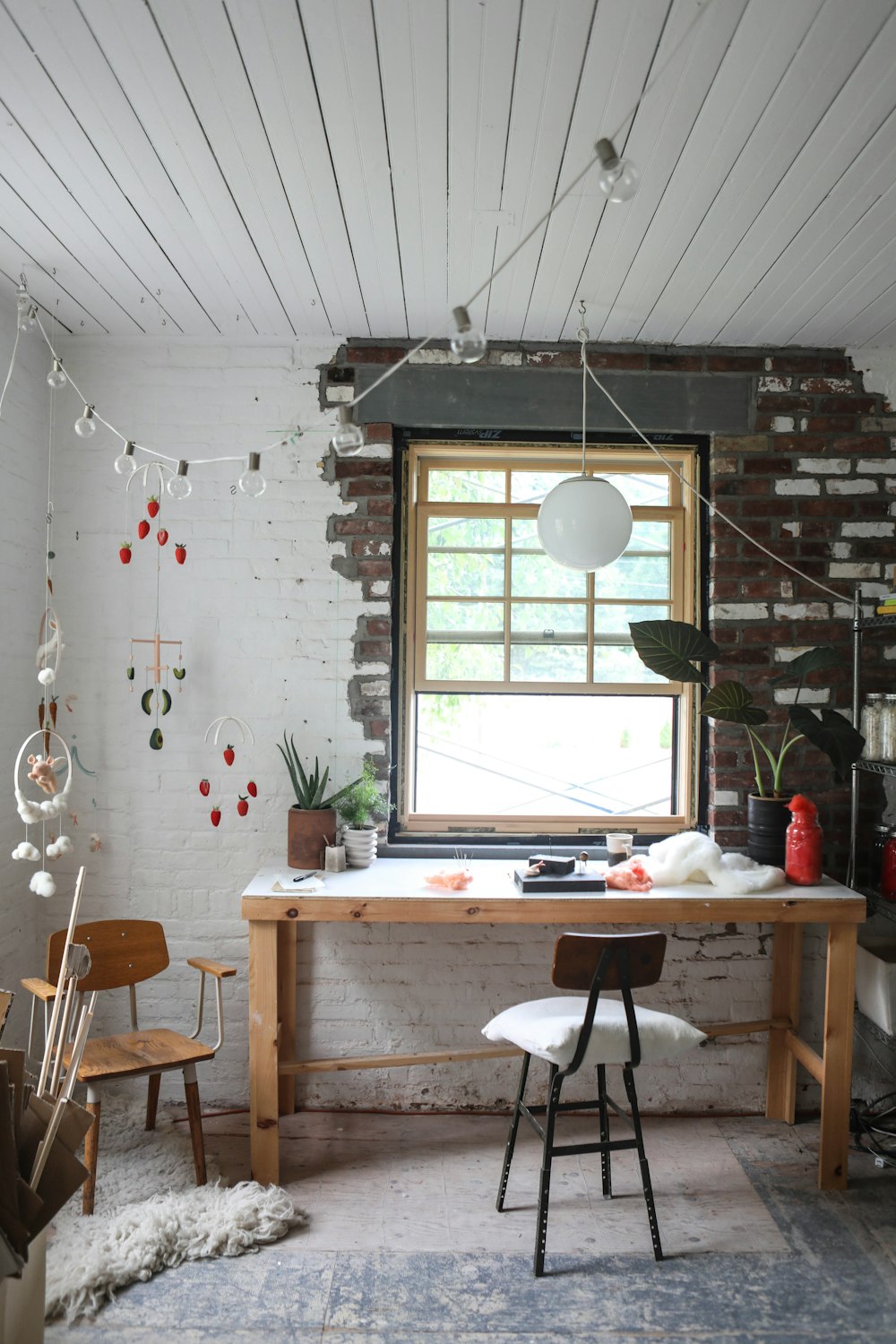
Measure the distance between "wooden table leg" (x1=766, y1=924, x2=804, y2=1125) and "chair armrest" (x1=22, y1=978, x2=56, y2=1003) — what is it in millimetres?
2419

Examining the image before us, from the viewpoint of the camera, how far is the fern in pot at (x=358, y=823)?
325 cm

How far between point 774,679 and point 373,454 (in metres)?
1.71

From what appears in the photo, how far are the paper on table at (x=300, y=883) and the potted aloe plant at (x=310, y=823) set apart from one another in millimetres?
85

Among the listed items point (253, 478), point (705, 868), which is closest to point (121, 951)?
point (253, 478)

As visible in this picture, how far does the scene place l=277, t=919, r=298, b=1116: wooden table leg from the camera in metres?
3.36

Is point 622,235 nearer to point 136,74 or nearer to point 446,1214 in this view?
point 136,74

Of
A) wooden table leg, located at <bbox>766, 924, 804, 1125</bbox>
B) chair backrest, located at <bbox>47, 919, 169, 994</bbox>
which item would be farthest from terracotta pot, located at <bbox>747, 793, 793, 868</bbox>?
chair backrest, located at <bbox>47, 919, 169, 994</bbox>

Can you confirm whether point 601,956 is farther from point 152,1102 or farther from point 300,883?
point 152,1102

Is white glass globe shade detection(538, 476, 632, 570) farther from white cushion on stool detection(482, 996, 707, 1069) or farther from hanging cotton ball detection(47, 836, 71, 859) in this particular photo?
hanging cotton ball detection(47, 836, 71, 859)

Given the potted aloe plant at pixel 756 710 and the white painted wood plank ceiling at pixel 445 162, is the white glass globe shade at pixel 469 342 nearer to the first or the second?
the white painted wood plank ceiling at pixel 445 162

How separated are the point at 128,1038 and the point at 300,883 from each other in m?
0.72

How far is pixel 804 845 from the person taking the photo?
3125 millimetres

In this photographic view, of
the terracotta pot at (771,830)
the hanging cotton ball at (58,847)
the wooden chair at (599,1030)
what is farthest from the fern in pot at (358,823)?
the terracotta pot at (771,830)

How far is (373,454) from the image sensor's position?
3.50 meters
